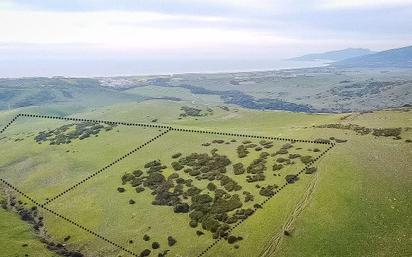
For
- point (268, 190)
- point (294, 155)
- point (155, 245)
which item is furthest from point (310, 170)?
point (155, 245)

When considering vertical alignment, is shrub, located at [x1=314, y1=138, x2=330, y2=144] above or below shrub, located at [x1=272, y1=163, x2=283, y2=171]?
above

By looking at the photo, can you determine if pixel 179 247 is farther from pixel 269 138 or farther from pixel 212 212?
pixel 269 138

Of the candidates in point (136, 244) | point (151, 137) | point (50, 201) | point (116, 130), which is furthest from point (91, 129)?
point (136, 244)

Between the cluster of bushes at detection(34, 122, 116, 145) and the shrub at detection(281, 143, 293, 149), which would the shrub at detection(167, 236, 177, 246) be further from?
the cluster of bushes at detection(34, 122, 116, 145)

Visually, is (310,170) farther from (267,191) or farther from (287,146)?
(287,146)

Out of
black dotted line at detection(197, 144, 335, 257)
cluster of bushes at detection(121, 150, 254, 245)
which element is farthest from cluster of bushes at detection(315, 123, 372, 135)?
cluster of bushes at detection(121, 150, 254, 245)

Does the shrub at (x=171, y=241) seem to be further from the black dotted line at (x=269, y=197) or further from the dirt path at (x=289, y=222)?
the dirt path at (x=289, y=222)
